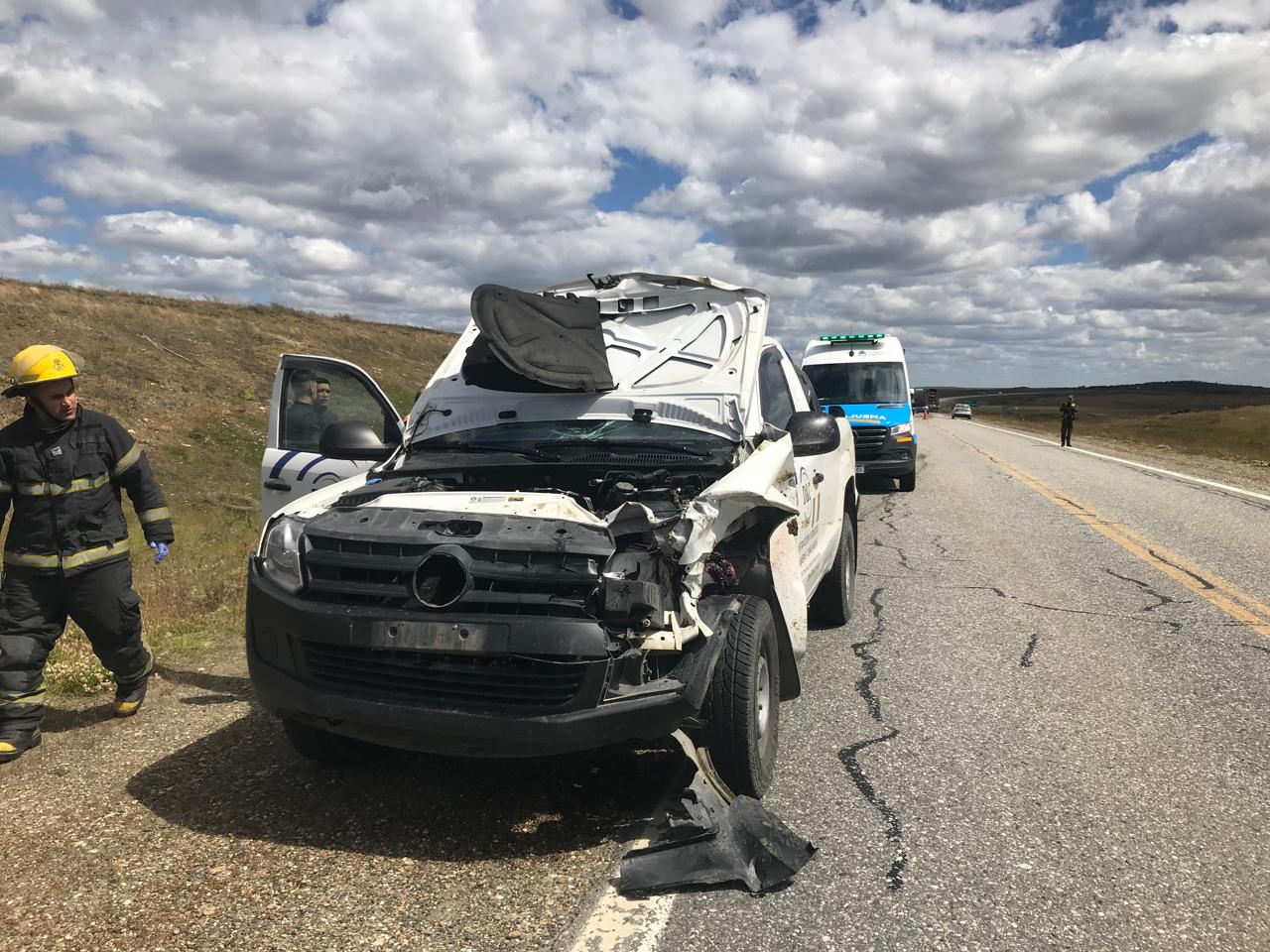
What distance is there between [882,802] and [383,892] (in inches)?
75.0

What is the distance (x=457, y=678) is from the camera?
3078mm

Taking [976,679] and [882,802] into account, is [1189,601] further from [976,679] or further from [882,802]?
[882,802]

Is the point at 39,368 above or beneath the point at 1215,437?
above

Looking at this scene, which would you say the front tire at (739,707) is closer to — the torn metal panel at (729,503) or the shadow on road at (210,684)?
the torn metal panel at (729,503)

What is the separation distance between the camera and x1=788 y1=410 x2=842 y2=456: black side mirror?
4.64m

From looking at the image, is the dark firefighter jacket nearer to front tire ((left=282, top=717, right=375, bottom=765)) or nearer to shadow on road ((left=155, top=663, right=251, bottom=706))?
shadow on road ((left=155, top=663, right=251, bottom=706))

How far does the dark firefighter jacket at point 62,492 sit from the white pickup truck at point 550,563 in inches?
41.9

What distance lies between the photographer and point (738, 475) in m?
3.74

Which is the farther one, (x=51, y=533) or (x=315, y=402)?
(x=315, y=402)

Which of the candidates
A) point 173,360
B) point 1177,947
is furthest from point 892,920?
point 173,360

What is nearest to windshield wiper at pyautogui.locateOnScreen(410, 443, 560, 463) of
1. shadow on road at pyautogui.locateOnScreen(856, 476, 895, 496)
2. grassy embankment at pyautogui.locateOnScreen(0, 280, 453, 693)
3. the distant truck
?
grassy embankment at pyautogui.locateOnScreen(0, 280, 453, 693)

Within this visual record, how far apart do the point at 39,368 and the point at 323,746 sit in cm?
215

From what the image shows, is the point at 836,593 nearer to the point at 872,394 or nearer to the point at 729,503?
the point at 729,503

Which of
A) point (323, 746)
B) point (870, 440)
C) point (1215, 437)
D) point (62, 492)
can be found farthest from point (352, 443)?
point (1215, 437)
